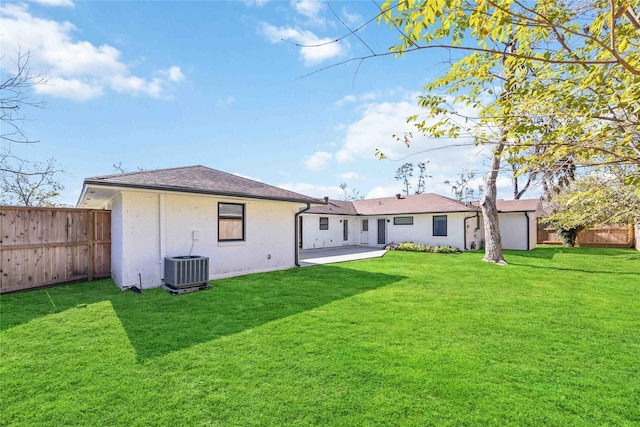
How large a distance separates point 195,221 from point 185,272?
1.78 m

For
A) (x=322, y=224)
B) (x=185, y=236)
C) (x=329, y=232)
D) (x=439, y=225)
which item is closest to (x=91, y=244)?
(x=185, y=236)

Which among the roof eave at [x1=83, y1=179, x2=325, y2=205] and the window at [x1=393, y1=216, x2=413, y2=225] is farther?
the window at [x1=393, y1=216, x2=413, y2=225]

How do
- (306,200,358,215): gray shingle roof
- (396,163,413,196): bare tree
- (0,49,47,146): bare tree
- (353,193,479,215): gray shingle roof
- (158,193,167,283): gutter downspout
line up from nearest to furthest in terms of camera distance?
(0,49,47,146): bare tree
(158,193,167,283): gutter downspout
(353,193,479,215): gray shingle roof
(306,200,358,215): gray shingle roof
(396,163,413,196): bare tree

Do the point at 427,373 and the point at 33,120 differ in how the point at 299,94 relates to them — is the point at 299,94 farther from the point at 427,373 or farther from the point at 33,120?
the point at 427,373

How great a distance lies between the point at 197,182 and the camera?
8133 mm

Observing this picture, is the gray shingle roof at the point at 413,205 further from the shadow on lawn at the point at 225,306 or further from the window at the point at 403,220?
the shadow on lawn at the point at 225,306

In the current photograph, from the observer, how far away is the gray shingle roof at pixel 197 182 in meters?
6.67

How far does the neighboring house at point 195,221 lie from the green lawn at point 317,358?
1.19m

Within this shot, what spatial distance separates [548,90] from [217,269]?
8337 millimetres

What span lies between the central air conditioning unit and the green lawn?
1.27ft

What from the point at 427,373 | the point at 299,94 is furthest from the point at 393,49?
the point at 299,94

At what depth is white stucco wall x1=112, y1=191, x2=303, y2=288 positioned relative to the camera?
7027mm

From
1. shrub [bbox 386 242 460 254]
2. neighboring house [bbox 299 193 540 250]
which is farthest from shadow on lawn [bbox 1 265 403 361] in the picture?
neighboring house [bbox 299 193 540 250]

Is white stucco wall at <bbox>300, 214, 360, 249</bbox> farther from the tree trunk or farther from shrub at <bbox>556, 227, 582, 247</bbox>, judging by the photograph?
shrub at <bbox>556, 227, 582, 247</bbox>
